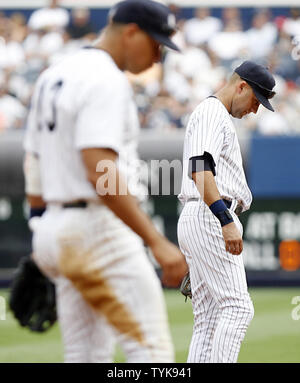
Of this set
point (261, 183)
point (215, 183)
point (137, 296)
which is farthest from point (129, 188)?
point (261, 183)

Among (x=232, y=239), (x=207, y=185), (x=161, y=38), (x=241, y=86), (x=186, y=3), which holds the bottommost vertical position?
(x=232, y=239)

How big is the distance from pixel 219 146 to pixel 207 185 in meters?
0.26

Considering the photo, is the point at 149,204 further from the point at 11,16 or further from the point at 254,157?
the point at 11,16

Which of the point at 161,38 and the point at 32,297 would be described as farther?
the point at 32,297

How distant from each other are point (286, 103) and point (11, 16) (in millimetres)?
4921

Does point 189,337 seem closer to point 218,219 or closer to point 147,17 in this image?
point 218,219

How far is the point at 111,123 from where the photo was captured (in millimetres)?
3404

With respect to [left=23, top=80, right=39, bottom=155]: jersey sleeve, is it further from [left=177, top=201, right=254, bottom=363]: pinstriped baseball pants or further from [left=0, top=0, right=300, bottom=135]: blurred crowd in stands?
[left=0, top=0, right=300, bottom=135]: blurred crowd in stands

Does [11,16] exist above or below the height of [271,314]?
above

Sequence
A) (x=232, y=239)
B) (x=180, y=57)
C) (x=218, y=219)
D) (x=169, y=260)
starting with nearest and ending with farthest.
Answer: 1. (x=169, y=260)
2. (x=232, y=239)
3. (x=218, y=219)
4. (x=180, y=57)

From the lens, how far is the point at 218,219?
470 cm

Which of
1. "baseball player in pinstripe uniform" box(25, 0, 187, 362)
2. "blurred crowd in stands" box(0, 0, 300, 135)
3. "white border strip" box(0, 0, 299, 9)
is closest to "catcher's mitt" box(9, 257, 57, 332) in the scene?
"baseball player in pinstripe uniform" box(25, 0, 187, 362)

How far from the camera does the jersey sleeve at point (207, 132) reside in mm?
4711

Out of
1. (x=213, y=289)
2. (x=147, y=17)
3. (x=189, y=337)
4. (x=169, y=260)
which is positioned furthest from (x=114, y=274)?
(x=189, y=337)
